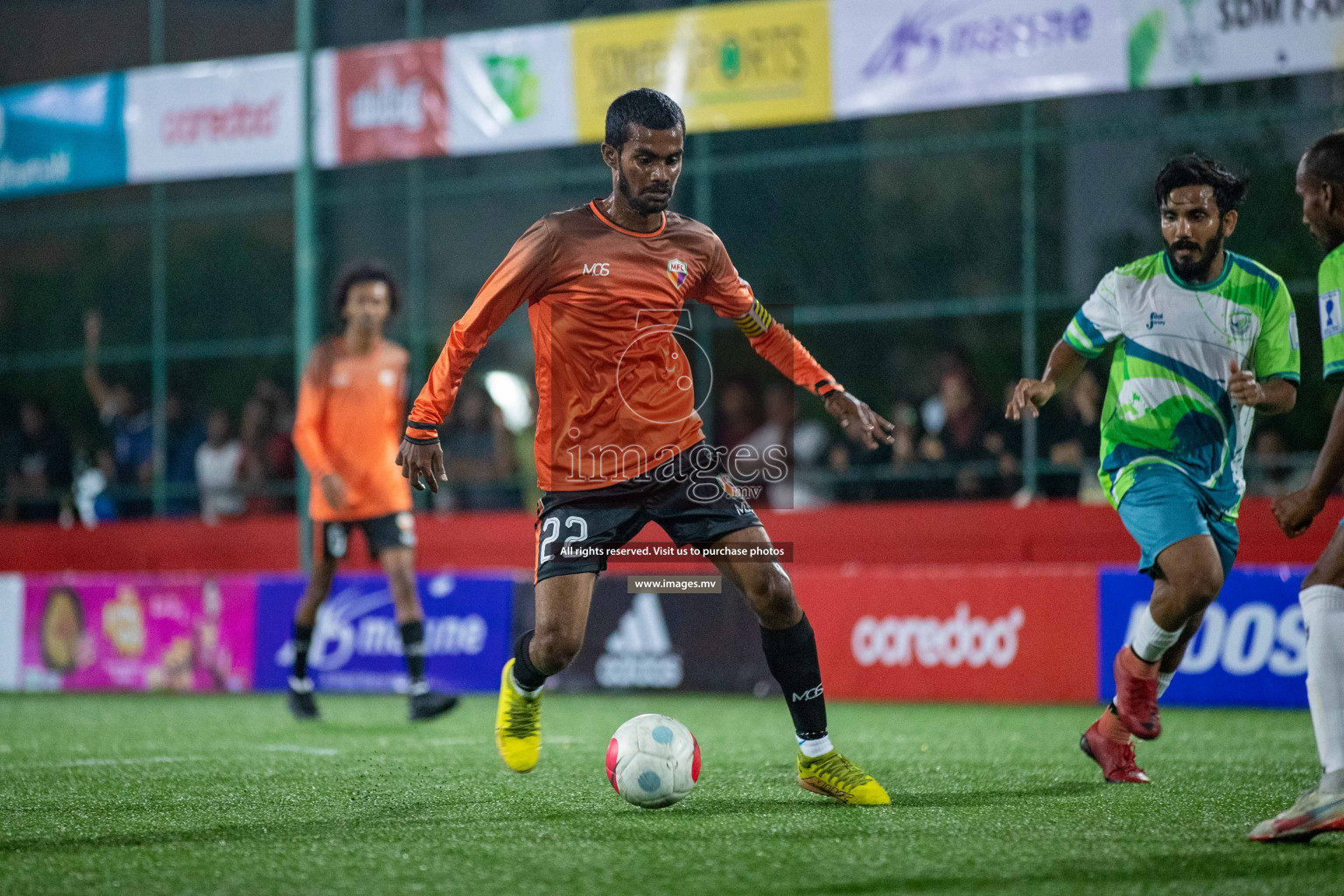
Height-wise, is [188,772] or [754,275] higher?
[754,275]

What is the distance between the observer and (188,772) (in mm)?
6277

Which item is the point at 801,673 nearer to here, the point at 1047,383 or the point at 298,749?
the point at 1047,383

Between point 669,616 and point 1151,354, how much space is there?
18.2 ft

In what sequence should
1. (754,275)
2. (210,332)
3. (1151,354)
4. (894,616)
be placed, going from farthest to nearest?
(210,332), (754,275), (894,616), (1151,354)

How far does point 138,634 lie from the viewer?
11922 millimetres

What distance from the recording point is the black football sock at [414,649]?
8516 millimetres

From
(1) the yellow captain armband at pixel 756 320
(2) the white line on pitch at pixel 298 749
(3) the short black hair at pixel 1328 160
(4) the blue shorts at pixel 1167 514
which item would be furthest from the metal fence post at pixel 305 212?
(3) the short black hair at pixel 1328 160

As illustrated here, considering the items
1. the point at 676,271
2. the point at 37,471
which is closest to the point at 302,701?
the point at 676,271

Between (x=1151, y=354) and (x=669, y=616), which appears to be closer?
(x=1151, y=354)

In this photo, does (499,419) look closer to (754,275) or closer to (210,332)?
(754,275)

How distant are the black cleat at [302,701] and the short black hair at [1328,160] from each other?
20.1 feet

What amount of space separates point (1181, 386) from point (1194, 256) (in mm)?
470

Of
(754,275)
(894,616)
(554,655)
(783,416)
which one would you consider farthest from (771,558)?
(754,275)

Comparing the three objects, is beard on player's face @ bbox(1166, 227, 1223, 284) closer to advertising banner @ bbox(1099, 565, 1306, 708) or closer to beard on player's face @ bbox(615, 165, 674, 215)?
beard on player's face @ bbox(615, 165, 674, 215)
